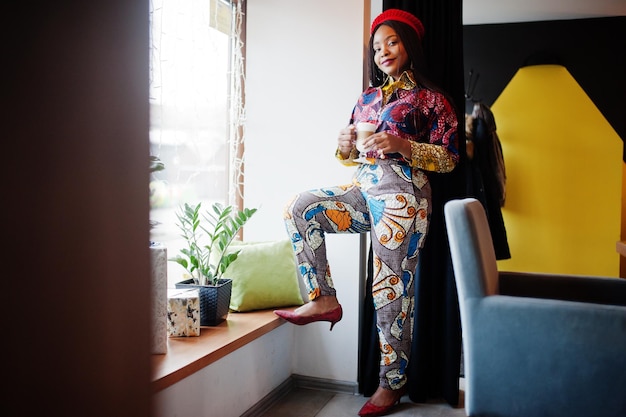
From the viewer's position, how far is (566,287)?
2.06 metres

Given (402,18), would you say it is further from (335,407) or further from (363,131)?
(335,407)

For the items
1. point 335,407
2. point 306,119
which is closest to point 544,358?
point 335,407

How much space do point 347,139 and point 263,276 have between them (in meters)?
0.73

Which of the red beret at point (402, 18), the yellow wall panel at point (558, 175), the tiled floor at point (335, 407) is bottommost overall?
the tiled floor at point (335, 407)

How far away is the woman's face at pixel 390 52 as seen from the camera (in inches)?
93.1

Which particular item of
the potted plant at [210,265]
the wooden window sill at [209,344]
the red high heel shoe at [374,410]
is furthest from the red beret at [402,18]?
the red high heel shoe at [374,410]

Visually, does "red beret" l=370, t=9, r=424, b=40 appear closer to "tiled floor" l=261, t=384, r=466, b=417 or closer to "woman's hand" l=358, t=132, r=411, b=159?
"woman's hand" l=358, t=132, r=411, b=159

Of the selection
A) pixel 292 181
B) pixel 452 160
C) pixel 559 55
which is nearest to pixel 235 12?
pixel 292 181

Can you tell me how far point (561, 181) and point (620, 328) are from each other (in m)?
3.71

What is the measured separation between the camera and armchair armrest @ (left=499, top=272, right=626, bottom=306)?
2031mm

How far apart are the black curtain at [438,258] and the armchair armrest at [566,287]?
48 cm

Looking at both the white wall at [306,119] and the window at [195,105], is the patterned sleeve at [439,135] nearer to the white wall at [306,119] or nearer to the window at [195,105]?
the white wall at [306,119]

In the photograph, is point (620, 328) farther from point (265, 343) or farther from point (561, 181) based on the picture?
point (561, 181)

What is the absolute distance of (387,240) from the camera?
7.47ft
